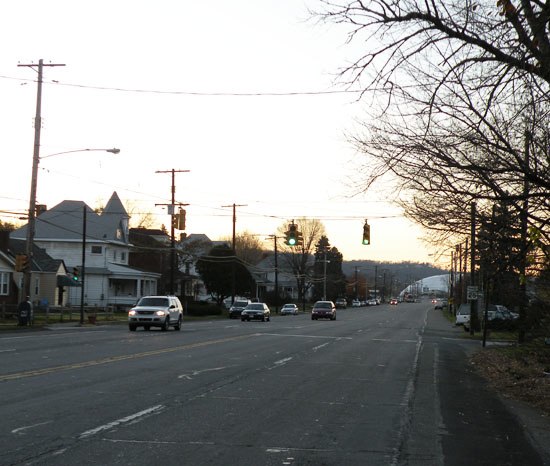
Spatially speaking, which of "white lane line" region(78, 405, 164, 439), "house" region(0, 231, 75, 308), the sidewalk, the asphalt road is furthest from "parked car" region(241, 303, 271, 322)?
"white lane line" region(78, 405, 164, 439)

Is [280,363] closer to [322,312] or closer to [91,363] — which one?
[91,363]

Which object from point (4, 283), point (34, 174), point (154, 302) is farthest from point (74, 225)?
point (154, 302)

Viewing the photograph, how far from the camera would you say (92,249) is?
71125 mm

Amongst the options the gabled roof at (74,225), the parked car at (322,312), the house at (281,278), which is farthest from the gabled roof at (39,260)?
the house at (281,278)

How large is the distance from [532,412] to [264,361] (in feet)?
27.3

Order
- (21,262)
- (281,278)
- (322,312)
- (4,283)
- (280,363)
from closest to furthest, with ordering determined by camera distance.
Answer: (280,363), (21,262), (4,283), (322,312), (281,278)

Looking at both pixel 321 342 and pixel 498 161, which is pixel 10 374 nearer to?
pixel 498 161

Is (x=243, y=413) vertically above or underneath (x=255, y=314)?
underneath

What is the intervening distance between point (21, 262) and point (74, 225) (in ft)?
125

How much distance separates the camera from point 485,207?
16.3 meters

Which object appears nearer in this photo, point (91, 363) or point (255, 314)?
point (91, 363)

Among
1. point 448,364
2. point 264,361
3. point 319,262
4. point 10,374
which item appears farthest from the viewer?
point 319,262

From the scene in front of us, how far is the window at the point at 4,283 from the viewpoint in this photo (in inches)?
2110

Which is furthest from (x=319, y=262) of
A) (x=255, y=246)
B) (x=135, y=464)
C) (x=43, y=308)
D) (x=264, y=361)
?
(x=135, y=464)
